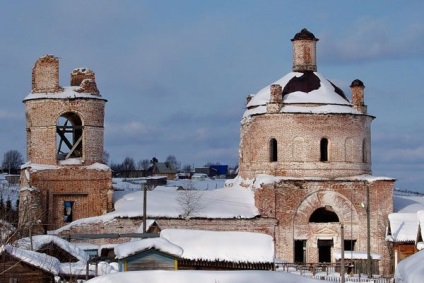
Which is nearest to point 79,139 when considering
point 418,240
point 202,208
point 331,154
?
point 202,208

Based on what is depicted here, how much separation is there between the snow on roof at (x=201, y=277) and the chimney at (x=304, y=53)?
24479 mm

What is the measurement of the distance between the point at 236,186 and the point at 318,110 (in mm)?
4433

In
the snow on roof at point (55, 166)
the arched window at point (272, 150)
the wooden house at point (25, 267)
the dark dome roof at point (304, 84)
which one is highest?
the dark dome roof at point (304, 84)

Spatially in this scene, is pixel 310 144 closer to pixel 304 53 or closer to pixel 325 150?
pixel 325 150

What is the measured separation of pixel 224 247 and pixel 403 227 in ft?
34.5

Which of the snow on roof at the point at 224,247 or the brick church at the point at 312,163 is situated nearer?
the snow on roof at the point at 224,247

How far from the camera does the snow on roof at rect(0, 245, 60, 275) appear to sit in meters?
20.9

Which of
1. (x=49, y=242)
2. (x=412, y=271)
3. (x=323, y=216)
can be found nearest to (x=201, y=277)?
(x=412, y=271)

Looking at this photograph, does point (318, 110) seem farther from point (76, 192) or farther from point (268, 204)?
point (76, 192)

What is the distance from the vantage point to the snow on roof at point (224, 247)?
25.1 metres

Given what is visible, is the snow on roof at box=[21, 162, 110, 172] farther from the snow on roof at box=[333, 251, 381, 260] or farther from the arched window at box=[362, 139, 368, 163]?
the arched window at box=[362, 139, 368, 163]

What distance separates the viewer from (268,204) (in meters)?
34.5

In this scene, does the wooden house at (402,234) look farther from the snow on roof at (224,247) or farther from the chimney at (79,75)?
the chimney at (79,75)

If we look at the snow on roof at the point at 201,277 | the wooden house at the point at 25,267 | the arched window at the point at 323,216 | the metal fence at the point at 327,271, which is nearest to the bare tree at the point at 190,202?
the metal fence at the point at 327,271
